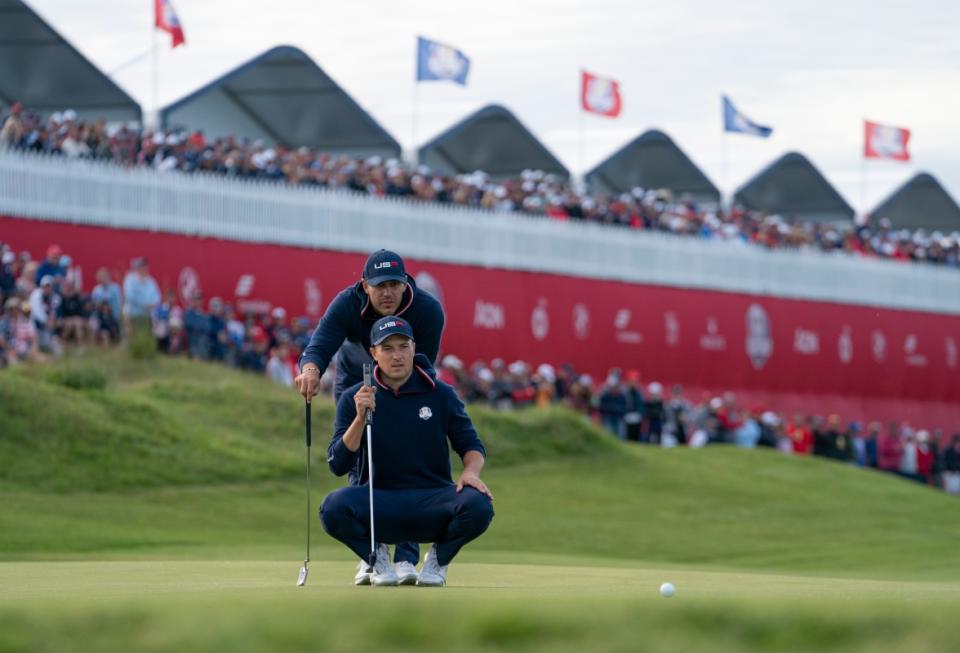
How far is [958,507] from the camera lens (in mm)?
31406

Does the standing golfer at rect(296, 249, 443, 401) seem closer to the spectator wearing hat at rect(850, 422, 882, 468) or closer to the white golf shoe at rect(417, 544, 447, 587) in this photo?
the white golf shoe at rect(417, 544, 447, 587)

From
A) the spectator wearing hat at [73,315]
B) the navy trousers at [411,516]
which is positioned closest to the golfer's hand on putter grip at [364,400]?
the navy trousers at [411,516]

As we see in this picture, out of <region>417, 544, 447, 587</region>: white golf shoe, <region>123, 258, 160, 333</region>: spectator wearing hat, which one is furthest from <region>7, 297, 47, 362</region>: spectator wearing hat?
<region>417, 544, 447, 587</region>: white golf shoe

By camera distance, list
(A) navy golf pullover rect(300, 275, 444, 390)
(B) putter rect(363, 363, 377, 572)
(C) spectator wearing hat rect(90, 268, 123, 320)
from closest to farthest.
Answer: (B) putter rect(363, 363, 377, 572)
(A) navy golf pullover rect(300, 275, 444, 390)
(C) spectator wearing hat rect(90, 268, 123, 320)

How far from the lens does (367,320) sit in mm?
10695

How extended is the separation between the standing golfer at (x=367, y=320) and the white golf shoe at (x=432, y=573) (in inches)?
13.0

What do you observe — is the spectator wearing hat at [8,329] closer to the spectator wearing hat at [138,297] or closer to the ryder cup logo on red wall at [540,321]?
the spectator wearing hat at [138,297]

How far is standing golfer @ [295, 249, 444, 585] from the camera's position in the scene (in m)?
10.3

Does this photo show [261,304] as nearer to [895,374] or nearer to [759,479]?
[759,479]

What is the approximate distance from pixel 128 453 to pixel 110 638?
21.1 meters

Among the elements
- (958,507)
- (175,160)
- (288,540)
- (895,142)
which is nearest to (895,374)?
(895,142)

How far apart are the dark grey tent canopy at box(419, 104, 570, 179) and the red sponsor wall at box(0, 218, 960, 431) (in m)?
8.49

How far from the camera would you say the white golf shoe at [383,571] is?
9508mm

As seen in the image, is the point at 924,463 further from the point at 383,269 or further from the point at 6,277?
the point at 383,269
